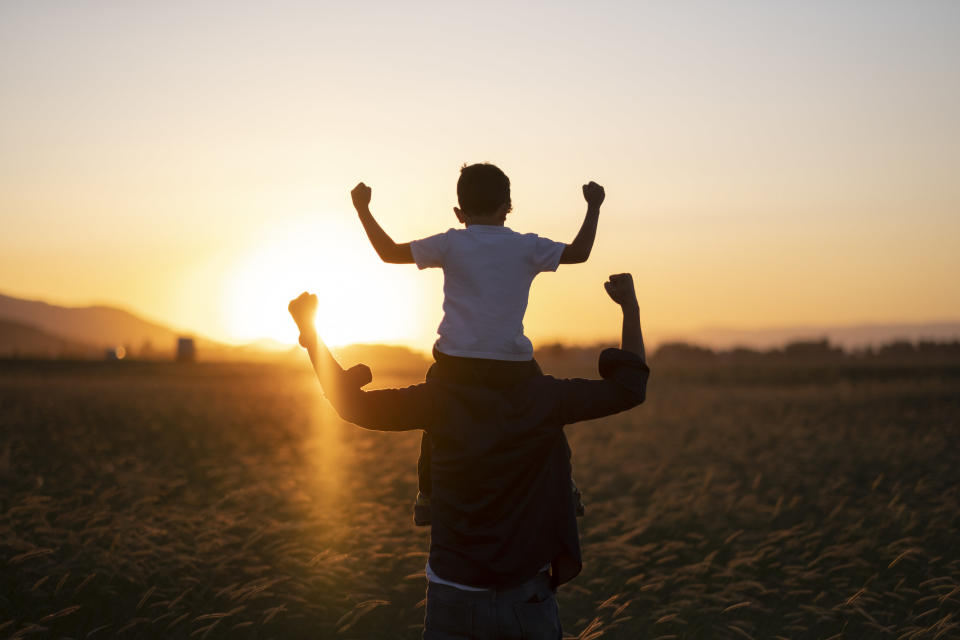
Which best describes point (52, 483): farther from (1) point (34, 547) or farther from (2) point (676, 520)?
(2) point (676, 520)

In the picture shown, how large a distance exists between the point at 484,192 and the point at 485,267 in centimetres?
30

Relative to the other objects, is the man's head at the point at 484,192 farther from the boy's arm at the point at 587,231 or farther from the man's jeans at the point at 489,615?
the man's jeans at the point at 489,615

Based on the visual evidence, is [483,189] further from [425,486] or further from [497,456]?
[425,486]

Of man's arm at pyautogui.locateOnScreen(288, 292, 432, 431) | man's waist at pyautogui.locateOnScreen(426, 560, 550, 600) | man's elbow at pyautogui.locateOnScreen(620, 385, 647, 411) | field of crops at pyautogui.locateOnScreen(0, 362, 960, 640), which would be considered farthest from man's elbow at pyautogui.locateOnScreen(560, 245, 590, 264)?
field of crops at pyautogui.locateOnScreen(0, 362, 960, 640)

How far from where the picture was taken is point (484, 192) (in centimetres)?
318

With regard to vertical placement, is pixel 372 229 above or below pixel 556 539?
above

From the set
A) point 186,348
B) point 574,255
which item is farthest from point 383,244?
point 186,348

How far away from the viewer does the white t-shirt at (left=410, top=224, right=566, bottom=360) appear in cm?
309

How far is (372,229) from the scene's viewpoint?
3211mm

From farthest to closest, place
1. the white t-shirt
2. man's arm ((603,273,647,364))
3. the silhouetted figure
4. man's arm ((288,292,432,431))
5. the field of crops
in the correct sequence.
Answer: the silhouetted figure, the field of crops, man's arm ((603,273,647,364)), man's arm ((288,292,432,431)), the white t-shirt

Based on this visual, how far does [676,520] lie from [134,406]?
1248cm

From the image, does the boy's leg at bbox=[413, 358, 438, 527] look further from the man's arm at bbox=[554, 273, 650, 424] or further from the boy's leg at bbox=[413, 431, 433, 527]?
the man's arm at bbox=[554, 273, 650, 424]

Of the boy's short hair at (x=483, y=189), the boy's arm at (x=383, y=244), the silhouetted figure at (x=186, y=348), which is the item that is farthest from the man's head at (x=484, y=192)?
the silhouetted figure at (x=186, y=348)

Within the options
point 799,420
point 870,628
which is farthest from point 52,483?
point 799,420
